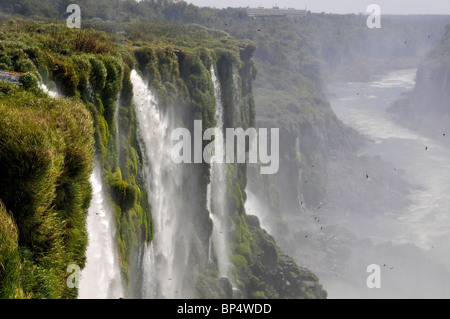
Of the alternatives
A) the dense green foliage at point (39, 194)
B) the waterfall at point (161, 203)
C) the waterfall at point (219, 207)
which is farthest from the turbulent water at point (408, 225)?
the dense green foliage at point (39, 194)

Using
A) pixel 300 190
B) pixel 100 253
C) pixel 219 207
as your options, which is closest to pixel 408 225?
pixel 300 190

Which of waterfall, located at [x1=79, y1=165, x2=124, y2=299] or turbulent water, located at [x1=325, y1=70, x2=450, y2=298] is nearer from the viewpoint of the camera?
waterfall, located at [x1=79, y1=165, x2=124, y2=299]

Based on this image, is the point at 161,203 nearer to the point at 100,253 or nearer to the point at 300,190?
the point at 100,253

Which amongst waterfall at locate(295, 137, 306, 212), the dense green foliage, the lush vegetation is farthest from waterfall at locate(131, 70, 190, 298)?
waterfall at locate(295, 137, 306, 212)

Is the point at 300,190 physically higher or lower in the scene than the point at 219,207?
higher

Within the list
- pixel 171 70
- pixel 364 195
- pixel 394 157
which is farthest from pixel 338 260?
pixel 394 157

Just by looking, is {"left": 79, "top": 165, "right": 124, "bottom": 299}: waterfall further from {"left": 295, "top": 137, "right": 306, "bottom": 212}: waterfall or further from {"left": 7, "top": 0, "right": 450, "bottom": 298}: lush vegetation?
{"left": 295, "top": 137, "right": 306, "bottom": 212}: waterfall
